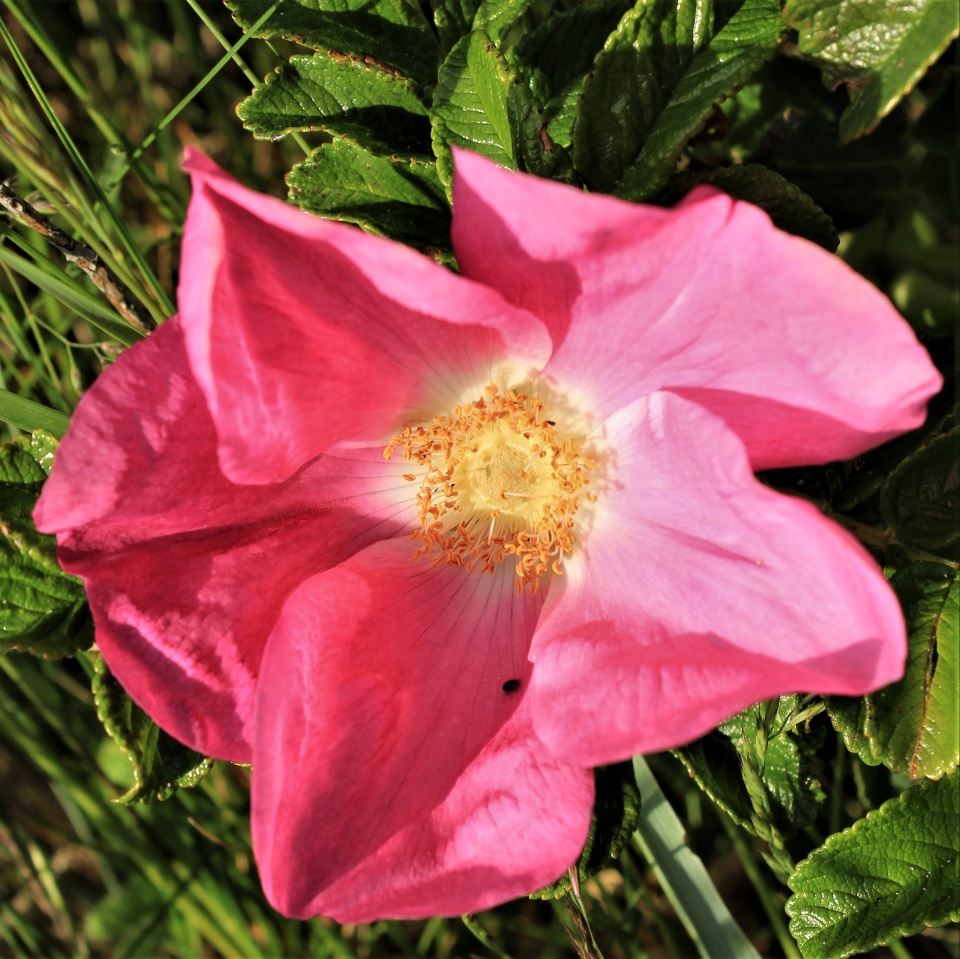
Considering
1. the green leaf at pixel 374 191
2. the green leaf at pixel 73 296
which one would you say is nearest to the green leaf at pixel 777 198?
the green leaf at pixel 374 191

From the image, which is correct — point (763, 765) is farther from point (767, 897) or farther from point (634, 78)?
point (634, 78)

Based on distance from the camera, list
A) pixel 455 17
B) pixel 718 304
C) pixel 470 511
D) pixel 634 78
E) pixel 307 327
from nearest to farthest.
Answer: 1. pixel 718 304
2. pixel 307 327
3. pixel 634 78
4. pixel 455 17
5. pixel 470 511

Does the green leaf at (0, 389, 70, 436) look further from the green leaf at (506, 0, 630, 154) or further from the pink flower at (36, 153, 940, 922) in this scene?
the green leaf at (506, 0, 630, 154)

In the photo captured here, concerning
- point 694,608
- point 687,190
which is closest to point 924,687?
point 694,608

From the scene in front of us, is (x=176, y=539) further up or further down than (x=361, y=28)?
further down

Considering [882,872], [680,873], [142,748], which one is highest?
[142,748]

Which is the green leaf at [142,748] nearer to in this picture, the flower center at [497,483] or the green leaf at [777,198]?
the flower center at [497,483]

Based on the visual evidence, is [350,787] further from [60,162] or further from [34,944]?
[34,944]
